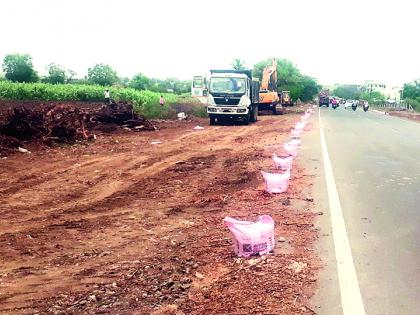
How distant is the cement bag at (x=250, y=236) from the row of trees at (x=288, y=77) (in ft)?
199

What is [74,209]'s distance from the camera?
24.2 feet

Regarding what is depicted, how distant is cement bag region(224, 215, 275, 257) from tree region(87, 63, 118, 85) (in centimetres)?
8814

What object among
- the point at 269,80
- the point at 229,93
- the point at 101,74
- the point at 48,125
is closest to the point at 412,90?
the point at 101,74

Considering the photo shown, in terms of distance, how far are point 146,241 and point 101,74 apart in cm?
9190

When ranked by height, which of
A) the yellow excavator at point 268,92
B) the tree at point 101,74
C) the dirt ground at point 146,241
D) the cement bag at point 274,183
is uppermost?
the tree at point 101,74

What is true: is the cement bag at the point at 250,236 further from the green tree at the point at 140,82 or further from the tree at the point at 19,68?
the green tree at the point at 140,82

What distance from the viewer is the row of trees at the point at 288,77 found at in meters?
72.3

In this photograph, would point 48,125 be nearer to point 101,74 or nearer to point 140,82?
point 101,74

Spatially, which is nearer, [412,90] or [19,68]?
[19,68]

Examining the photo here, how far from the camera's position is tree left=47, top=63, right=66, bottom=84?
7400 cm

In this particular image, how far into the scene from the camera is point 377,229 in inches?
248

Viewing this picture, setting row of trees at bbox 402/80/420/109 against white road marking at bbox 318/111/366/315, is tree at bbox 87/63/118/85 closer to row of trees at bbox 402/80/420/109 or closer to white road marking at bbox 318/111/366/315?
row of trees at bbox 402/80/420/109

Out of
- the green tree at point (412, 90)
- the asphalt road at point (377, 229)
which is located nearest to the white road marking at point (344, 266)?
the asphalt road at point (377, 229)

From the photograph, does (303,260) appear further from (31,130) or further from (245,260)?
(31,130)
